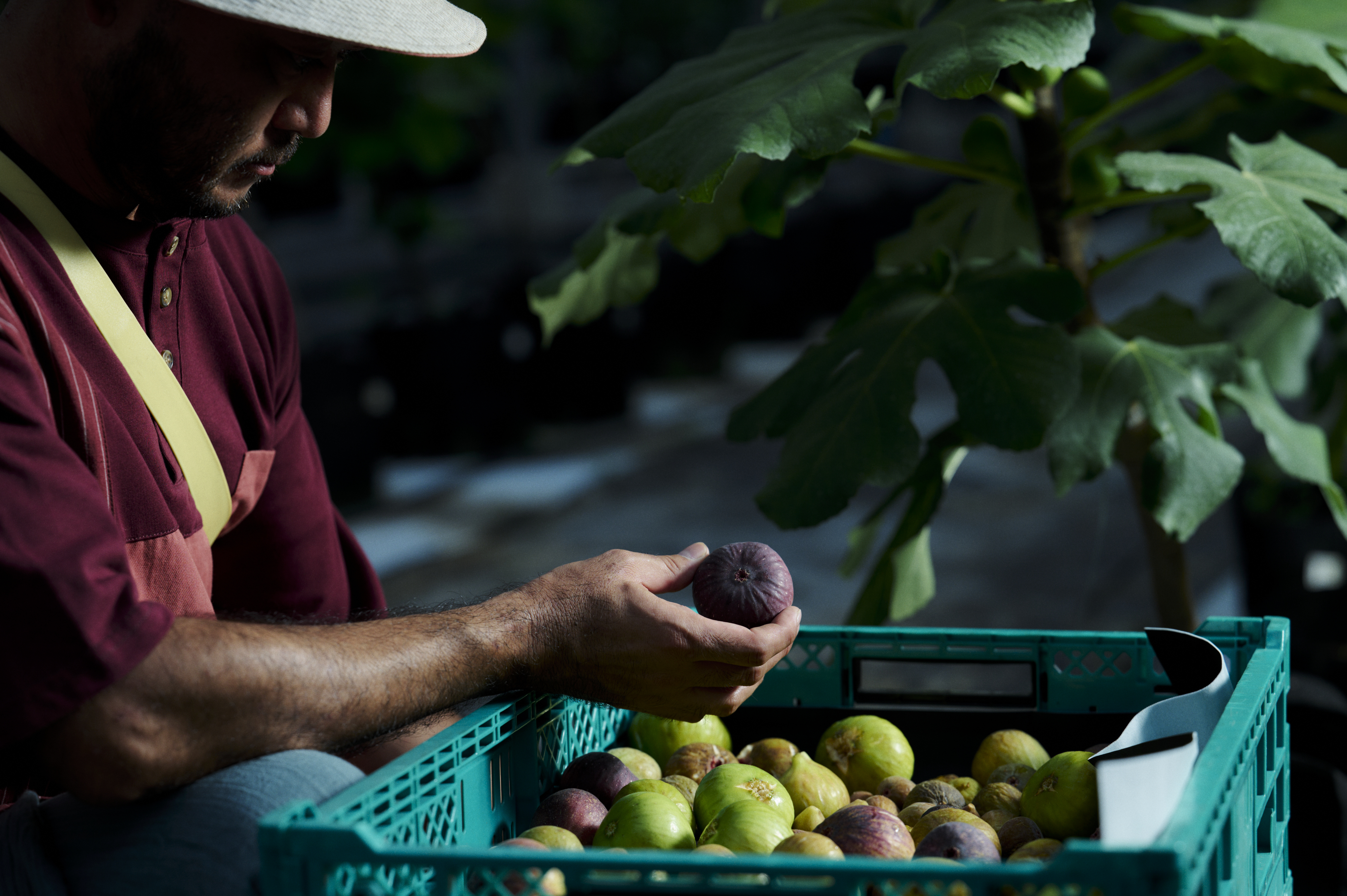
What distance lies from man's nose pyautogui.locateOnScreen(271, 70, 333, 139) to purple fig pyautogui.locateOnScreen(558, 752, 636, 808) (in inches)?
32.5

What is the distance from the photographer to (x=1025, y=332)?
1842 millimetres

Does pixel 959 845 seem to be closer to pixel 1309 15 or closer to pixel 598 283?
pixel 598 283

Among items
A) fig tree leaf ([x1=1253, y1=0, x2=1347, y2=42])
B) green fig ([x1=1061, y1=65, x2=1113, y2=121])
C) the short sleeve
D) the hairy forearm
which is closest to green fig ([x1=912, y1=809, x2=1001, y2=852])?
the hairy forearm

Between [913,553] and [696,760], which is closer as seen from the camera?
[696,760]


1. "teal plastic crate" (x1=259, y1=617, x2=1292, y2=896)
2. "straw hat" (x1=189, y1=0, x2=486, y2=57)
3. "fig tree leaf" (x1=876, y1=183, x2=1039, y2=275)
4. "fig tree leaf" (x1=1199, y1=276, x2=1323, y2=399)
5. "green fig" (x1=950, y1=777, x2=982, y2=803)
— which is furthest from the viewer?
"fig tree leaf" (x1=1199, y1=276, x2=1323, y2=399)

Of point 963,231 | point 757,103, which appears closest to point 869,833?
point 757,103

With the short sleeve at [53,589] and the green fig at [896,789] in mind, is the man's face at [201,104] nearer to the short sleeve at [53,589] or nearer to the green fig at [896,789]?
the short sleeve at [53,589]

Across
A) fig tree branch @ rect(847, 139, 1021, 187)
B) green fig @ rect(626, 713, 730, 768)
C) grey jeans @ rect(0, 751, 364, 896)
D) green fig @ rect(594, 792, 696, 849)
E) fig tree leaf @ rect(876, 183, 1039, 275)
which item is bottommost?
green fig @ rect(626, 713, 730, 768)

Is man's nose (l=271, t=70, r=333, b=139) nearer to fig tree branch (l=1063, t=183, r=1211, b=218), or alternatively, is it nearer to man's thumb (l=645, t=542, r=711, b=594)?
man's thumb (l=645, t=542, r=711, b=594)

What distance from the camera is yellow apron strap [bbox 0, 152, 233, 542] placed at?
1520mm

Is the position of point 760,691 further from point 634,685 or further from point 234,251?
point 234,251

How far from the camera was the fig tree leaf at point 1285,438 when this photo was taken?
80.3 inches

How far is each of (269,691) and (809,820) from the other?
676mm

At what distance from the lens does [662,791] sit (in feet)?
5.25
